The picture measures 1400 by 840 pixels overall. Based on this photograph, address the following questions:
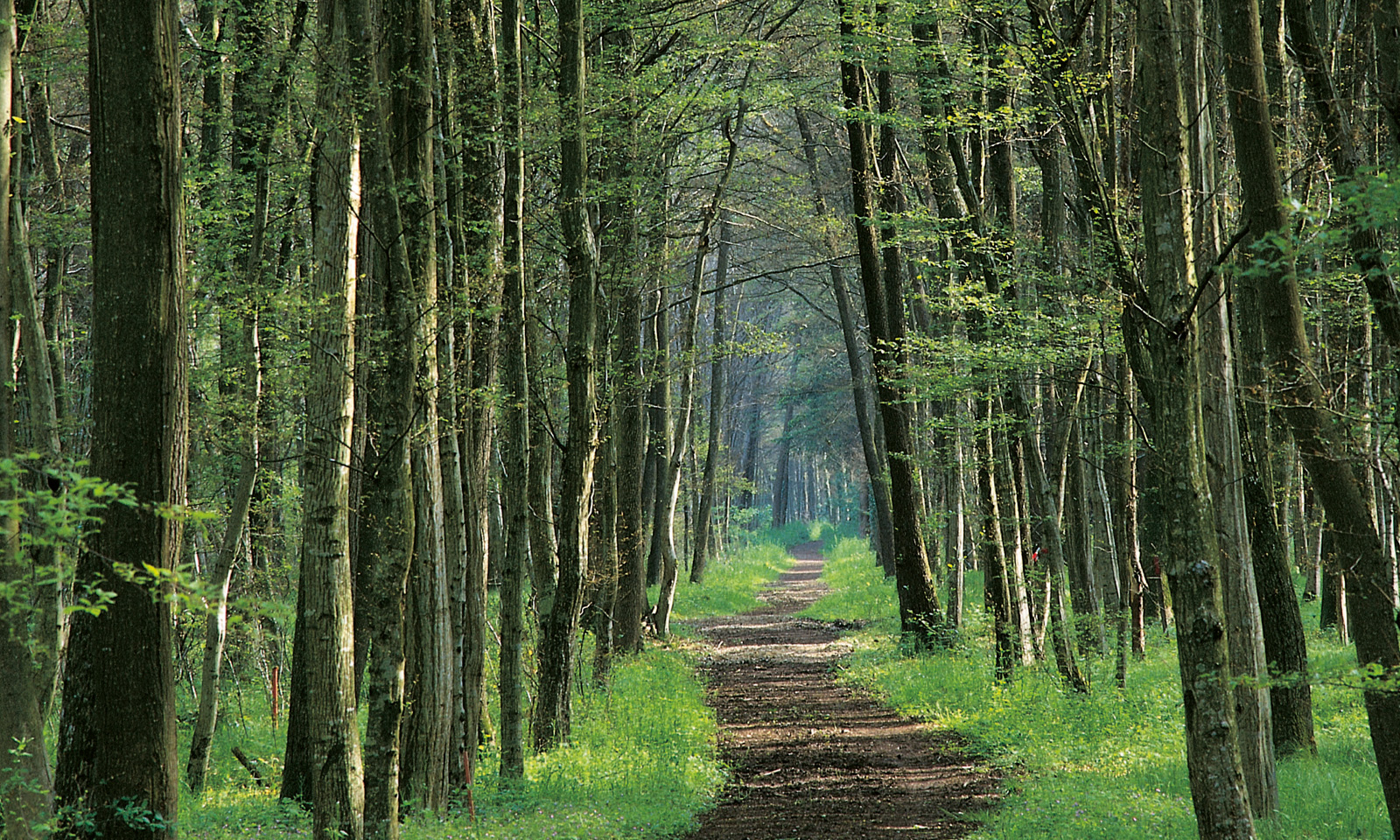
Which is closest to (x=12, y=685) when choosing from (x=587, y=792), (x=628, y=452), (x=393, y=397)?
(x=393, y=397)

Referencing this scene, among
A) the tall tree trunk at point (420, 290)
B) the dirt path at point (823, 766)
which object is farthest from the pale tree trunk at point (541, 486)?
the dirt path at point (823, 766)

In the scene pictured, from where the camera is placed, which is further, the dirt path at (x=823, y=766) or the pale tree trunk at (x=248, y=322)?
the pale tree trunk at (x=248, y=322)

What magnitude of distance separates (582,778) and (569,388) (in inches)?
141

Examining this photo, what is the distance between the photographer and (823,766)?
975cm

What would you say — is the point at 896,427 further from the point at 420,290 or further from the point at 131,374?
the point at 131,374

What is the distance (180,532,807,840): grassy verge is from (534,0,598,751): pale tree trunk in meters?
1.24

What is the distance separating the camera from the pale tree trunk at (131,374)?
5.23 m

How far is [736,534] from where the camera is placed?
155 feet

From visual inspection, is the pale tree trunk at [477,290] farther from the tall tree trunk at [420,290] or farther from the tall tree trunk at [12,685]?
the tall tree trunk at [12,685]

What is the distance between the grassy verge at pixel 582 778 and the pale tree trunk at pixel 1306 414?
4.89 metres

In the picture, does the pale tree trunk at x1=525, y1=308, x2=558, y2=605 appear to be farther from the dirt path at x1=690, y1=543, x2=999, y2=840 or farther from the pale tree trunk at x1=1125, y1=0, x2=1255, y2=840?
the pale tree trunk at x1=1125, y1=0, x2=1255, y2=840

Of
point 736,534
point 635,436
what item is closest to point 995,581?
point 635,436

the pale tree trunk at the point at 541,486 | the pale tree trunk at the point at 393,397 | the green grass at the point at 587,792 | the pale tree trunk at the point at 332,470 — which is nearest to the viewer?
the pale tree trunk at the point at 332,470

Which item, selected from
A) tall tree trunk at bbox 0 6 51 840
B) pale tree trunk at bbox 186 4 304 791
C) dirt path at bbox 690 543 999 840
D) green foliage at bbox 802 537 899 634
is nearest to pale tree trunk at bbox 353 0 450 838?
tall tree trunk at bbox 0 6 51 840
